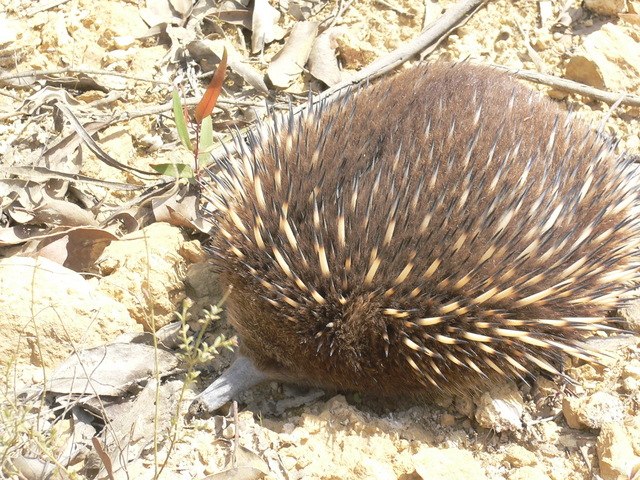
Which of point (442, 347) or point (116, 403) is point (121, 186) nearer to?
point (116, 403)

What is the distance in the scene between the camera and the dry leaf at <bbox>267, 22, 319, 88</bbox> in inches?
183

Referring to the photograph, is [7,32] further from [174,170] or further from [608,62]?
[608,62]

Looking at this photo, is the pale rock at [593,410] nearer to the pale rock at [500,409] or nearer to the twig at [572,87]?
the pale rock at [500,409]

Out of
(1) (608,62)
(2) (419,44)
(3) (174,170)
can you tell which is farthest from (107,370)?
(1) (608,62)

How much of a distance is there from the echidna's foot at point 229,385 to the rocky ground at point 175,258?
0.08 metres

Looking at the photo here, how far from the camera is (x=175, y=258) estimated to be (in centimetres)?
359

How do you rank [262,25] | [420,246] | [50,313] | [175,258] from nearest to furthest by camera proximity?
1. [420,246]
2. [50,313]
3. [175,258]
4. [262,25]

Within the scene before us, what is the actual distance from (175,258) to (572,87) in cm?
278

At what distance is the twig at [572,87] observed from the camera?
173 inches

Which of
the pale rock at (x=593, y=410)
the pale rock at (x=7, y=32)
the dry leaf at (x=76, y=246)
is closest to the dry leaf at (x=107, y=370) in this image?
the dry leaf at (x=76, y=246)

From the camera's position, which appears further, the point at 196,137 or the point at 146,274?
the point at 196,137

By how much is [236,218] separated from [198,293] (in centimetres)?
97

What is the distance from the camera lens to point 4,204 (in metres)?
3.62

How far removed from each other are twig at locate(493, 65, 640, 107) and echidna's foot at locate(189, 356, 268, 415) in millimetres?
2673
